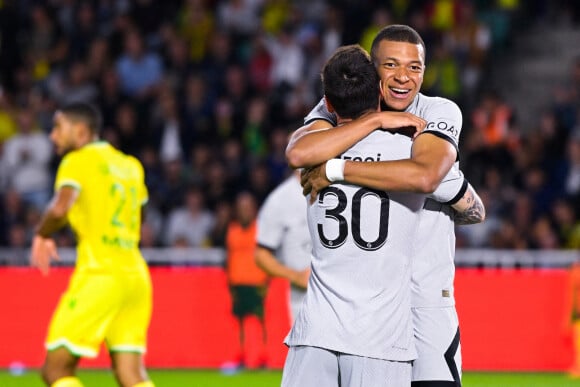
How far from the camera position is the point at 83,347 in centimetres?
821

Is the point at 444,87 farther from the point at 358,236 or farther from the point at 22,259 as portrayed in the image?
the point at 358,236

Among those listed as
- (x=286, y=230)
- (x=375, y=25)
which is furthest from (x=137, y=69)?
(x=286, y=230)

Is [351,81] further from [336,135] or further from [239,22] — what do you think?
[239,22]

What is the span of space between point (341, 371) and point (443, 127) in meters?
1.08

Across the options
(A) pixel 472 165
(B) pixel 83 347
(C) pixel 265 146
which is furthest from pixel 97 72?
(B) pixel 83 347

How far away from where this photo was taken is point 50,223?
826cm

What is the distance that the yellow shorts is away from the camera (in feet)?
27.0

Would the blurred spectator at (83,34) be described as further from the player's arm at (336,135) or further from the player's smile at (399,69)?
the player's arm at (336,135)

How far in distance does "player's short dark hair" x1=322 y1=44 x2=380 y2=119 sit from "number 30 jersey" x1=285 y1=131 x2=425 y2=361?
6.1 inches

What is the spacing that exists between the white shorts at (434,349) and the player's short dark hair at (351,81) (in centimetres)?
114

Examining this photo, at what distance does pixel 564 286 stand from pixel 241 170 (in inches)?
181

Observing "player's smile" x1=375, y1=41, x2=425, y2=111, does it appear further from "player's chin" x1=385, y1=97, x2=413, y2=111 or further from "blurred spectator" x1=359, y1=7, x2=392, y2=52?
"blurred spectator" x1=359, y1=7, x2=392, y2=52

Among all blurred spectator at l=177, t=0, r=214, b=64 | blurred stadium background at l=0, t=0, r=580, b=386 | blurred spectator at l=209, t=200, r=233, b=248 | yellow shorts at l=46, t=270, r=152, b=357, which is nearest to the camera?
yellow shorts at l=46, t=270, r=152, b=357

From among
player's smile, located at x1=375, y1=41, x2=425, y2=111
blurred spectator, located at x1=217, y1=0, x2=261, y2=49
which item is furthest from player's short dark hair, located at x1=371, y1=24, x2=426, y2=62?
blurred spectator, located at x1=217, y1=0, x2=261, y2=49
